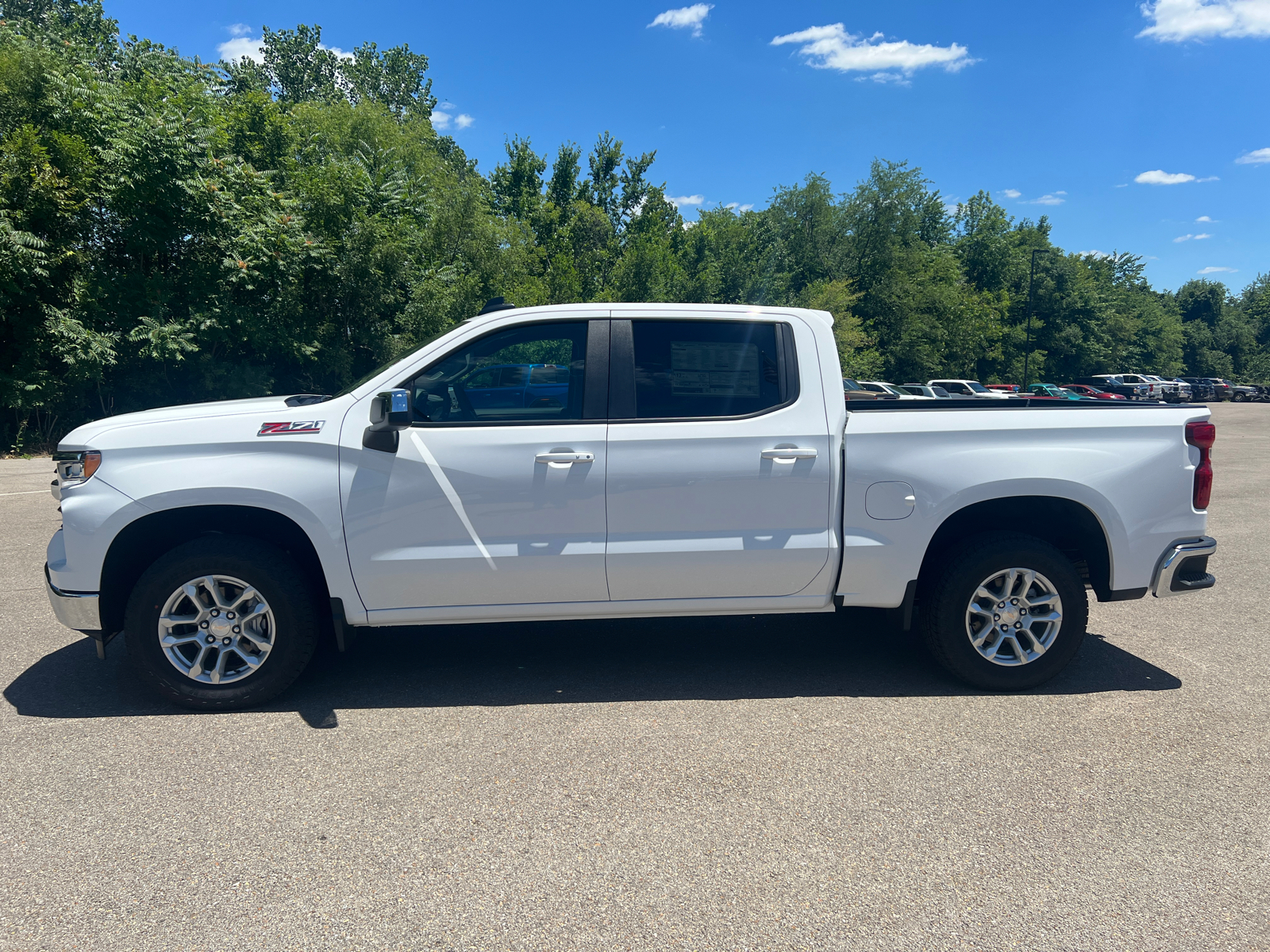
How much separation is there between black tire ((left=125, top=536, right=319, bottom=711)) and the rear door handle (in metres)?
2.41

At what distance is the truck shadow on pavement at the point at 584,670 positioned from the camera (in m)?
4.41

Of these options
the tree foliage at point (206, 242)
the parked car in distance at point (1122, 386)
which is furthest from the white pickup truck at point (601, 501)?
the parked car in distance at point (1122, 386)

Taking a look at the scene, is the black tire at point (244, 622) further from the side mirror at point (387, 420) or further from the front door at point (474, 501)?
the side mirror at point (387, 420)

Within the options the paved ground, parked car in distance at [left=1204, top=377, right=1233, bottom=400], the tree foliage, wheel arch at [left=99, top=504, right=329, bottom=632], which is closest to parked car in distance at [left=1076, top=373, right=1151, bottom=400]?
parked car in distance at [left=1204, top=377, right=1233, bottom=400]

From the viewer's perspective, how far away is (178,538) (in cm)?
433

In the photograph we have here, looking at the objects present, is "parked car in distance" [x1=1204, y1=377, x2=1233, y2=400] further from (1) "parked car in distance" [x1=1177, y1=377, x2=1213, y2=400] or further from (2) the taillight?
(2) the taillight

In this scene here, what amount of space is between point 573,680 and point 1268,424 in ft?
127

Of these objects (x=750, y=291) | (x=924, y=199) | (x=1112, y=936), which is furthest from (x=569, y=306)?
(x=924, y=199)

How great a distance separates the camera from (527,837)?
3098 mm

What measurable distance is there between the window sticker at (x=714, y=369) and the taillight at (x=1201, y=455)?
230 cm

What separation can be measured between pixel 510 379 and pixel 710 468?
112 cm

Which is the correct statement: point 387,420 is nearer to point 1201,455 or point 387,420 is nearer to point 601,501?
point 601,501

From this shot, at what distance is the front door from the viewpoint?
13.5ft

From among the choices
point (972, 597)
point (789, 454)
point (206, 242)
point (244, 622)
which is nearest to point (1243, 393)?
point (206, 242)
